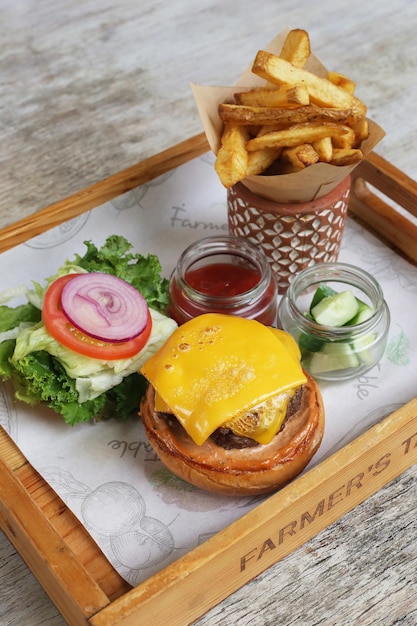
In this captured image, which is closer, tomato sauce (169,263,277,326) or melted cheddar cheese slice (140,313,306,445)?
melted cheddar cheese slice (140,313,306,445)

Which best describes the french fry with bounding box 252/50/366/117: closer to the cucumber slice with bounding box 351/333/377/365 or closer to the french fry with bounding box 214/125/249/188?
the french fry with bounding box 214/125/249/188

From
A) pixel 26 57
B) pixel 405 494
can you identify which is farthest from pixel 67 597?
pixel 26 57

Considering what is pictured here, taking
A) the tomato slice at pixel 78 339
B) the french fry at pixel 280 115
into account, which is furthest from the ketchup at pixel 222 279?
the french fry at pixel 280 115

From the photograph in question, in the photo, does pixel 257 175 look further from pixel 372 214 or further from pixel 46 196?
pixel 46 196

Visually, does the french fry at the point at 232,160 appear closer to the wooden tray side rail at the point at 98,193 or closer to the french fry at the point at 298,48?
the french fry at the point at 298,48

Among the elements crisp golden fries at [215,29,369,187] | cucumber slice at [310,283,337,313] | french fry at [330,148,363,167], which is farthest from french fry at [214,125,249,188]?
cucumber slice at [310,283,337,313]

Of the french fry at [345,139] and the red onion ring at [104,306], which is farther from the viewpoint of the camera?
the french fry at [345,139]

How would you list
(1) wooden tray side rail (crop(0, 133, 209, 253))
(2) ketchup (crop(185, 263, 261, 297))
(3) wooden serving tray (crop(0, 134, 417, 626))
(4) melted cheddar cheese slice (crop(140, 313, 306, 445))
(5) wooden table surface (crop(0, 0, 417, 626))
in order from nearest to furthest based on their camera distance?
1. (3) wooden serving tray (crop(0, 134, 417, 626))
2. (4) melted cheddar cheese slice (crop(140, 313, 306, 445))
3. (2) ketchup (crop(185, 263, 261, 297))
4. (1) wooden tray side rail (crop(0, 133, 209, 253))
5. (5) wooden table surface (crop(0, 0, 417, 626))
